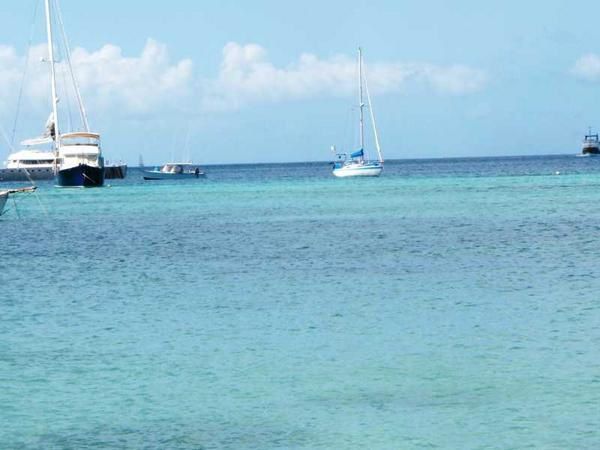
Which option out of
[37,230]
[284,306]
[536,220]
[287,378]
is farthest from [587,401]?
[37,230]

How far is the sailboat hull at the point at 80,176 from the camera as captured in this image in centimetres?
10262

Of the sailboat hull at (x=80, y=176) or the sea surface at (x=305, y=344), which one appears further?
the sailboat hull at (x=80, y=176)

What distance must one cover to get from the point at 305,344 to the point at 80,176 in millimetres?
85405

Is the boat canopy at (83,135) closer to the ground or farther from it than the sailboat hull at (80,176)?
farther from it

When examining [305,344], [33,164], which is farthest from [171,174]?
[305,344]

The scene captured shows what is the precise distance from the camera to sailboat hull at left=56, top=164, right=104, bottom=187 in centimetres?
10262

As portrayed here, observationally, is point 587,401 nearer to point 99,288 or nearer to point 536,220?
point 99,288

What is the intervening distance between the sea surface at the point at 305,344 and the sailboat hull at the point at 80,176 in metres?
58.9

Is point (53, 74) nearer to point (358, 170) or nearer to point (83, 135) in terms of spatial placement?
point (83, 135)

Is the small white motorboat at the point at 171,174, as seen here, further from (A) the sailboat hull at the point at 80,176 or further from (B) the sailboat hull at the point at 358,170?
(A) the sailboat hull at the point at 80,176

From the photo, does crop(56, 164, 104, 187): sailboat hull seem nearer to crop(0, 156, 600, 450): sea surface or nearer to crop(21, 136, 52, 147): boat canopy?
crop(21, 136, 52, 147): boat canopy

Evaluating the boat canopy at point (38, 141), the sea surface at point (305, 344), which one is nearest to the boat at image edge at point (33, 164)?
the boat canopy at point (38, 141)

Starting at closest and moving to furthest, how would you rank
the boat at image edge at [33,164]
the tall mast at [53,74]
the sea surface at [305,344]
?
the sea surface at [305,344] → the tall mast at [53,74] → the boat at image edge at [33,164]

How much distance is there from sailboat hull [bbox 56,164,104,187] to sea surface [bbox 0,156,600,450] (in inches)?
2320
